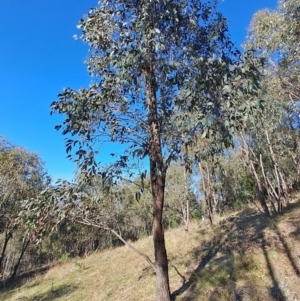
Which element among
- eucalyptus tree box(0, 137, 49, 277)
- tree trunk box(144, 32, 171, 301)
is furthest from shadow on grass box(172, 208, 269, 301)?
Answer: eucalyptus tree box(0, 137, 49, 277)

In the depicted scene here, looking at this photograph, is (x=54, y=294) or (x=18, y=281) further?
(x=18, y=281)

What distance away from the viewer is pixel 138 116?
529 centimetres

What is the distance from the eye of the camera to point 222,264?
6.73 metres

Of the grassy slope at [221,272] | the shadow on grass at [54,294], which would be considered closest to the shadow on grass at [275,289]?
the grassy slope at [221,272]

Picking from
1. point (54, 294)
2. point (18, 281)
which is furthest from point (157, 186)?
point (18, 281)

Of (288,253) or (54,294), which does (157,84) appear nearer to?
(288,253)

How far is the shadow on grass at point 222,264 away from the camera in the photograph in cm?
532

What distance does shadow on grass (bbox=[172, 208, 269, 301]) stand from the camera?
17.5ft

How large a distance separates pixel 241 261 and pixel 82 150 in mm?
4805

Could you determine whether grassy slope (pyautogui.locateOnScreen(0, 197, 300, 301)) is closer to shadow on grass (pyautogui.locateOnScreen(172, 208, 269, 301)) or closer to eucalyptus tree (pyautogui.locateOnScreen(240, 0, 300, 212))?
shadow on grass (pyautogui.locateOnScreen(172, 208, 269, 301))

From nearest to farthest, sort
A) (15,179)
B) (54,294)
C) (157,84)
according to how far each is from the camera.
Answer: (157,84) → (54,294) → (15,179)

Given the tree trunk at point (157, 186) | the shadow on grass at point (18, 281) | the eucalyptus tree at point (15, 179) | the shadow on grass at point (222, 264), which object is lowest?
the shadow on grass at point (18, 281)

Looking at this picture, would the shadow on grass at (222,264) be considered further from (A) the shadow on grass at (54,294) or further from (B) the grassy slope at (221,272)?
(A) the shadow on grass at (54,294)

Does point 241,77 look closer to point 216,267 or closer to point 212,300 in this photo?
point 212,300
